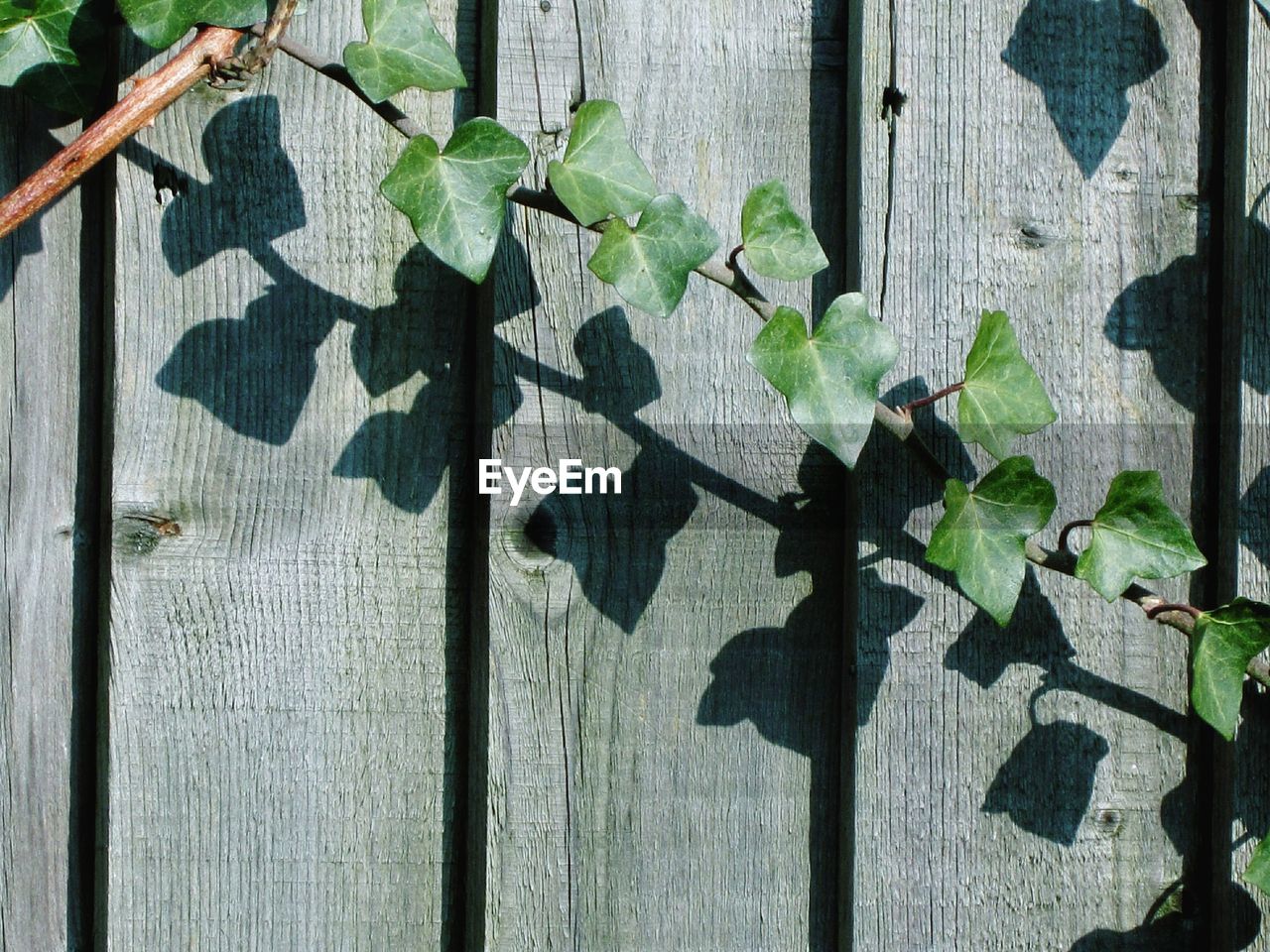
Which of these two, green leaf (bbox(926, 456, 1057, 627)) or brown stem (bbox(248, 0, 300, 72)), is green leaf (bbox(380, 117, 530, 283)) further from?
green leaf (bbox(926, 456, 1057, 627))

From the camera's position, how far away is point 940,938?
3.06 feet

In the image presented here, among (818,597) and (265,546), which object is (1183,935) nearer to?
(818,597)

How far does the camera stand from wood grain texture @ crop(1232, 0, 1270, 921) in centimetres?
94

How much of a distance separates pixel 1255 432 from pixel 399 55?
78cm

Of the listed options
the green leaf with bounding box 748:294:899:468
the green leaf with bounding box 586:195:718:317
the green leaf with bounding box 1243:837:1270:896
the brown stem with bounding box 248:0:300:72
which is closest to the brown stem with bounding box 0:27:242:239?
the brown stem with bounding box 248:0:300:72

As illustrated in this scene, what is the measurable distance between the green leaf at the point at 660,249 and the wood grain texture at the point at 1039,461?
20cm

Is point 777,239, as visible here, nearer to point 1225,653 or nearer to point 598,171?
point 598,171

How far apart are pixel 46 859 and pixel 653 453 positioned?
0.62m

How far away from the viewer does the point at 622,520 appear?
36.1 inches

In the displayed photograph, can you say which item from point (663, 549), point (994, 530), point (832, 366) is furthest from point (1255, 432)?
point (663, 549)

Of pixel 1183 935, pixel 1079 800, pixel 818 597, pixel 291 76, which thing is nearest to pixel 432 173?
pixel 291 76

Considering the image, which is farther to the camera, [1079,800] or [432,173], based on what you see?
[1079,800]

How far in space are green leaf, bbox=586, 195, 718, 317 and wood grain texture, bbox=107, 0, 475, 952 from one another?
0.18 metres

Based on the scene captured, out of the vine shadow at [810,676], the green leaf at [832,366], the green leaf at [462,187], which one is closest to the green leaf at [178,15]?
the green leaf at [462,187]
